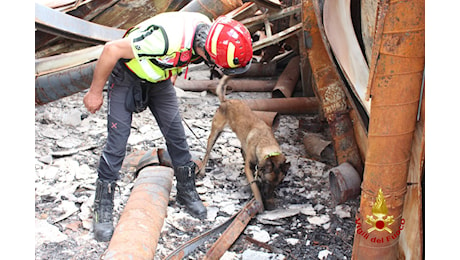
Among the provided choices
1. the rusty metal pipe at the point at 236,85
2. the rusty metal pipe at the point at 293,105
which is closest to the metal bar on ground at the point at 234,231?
the rusty metal pipe at the point at 293,105

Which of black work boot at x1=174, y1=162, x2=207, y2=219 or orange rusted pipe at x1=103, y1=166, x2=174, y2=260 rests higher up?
orange rusted pipe at x1=103, y1=166, x2=174, y2=260

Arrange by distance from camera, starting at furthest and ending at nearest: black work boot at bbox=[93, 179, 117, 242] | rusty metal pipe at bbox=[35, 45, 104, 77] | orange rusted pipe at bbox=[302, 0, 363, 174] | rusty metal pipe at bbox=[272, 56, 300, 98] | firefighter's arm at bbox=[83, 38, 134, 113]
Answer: rusty metal pipe at bbox=[272, 56, 300, 98], rusty metal pipe at bbox=[35, 45, 104, 77], orange rusted pipe at bbox=[302, 0, 363, 174], black work boot at bbox=[93, 179, 117, 242], firefighter's arm at bbox=[83, 38, 134, 113]

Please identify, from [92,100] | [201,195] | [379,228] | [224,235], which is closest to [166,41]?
[92,100]

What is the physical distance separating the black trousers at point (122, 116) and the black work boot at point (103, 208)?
0.08m

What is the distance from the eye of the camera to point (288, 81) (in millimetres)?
9648

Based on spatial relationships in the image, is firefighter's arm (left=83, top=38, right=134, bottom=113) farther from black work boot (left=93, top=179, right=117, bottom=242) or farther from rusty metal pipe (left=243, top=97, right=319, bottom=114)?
rusty metal pipe (left=243, top=97, right=319, bottom=114)

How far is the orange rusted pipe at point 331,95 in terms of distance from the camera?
610 centimetres

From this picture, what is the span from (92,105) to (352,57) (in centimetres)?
262

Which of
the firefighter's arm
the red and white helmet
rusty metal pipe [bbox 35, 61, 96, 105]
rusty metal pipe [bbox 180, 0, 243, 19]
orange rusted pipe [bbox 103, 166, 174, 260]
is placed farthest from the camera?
rusty metal pipe [bbox 180, 0, 243, 19]

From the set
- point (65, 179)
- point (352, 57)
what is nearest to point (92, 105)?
point (65, 179)

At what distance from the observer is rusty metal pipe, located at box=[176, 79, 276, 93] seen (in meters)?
9.87

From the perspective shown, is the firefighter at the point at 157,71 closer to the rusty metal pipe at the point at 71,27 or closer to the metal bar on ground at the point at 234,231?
the metal bar on ground at the point at 234,231

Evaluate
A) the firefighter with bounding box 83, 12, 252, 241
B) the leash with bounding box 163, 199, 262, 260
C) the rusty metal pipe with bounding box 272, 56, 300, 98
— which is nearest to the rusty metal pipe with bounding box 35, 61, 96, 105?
the firefighter with bounding box 83, 12, 252, 241

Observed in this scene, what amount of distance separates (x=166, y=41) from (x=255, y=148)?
252 cm
